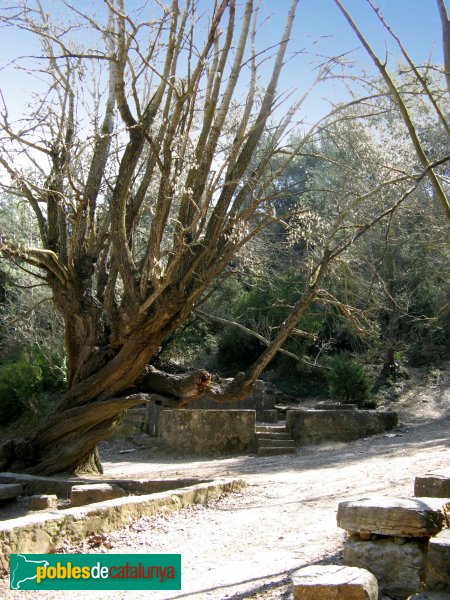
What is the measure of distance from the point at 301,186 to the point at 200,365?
43.0ft

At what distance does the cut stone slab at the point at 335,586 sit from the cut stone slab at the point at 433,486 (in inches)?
76.8

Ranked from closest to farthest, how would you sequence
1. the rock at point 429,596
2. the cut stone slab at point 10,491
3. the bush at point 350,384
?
the rock at point 429,596 < the cut stone slab at point 10,491 < the bush at point 350,384

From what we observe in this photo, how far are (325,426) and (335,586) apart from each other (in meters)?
10.8

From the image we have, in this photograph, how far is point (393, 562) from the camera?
446 cm

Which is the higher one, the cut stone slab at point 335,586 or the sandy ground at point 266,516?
the cut stone slab at point 335,586

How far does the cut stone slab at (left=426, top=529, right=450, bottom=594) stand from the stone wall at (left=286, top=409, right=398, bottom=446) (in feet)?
33.3

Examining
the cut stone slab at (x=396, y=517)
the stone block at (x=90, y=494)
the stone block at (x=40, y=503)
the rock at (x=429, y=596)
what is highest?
the cut stone slab at (x=396, y=517)

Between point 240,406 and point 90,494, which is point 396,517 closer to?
point 90,494

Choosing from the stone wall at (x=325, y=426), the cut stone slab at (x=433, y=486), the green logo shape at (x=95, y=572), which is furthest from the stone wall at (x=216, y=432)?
the green logo shape at (x=95, y=572)

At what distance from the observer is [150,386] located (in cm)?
1032

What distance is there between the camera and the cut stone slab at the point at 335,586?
3635 millimetres

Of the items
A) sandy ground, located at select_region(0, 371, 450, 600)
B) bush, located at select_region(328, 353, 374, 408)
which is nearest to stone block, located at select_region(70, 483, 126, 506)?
sandy ground, located at select_region(0, 371, 450, 600)

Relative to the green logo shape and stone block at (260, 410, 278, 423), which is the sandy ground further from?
stone block at (260, 410, 278, 423)

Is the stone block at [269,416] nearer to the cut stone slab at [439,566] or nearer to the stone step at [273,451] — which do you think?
the stone step at [273,451]
